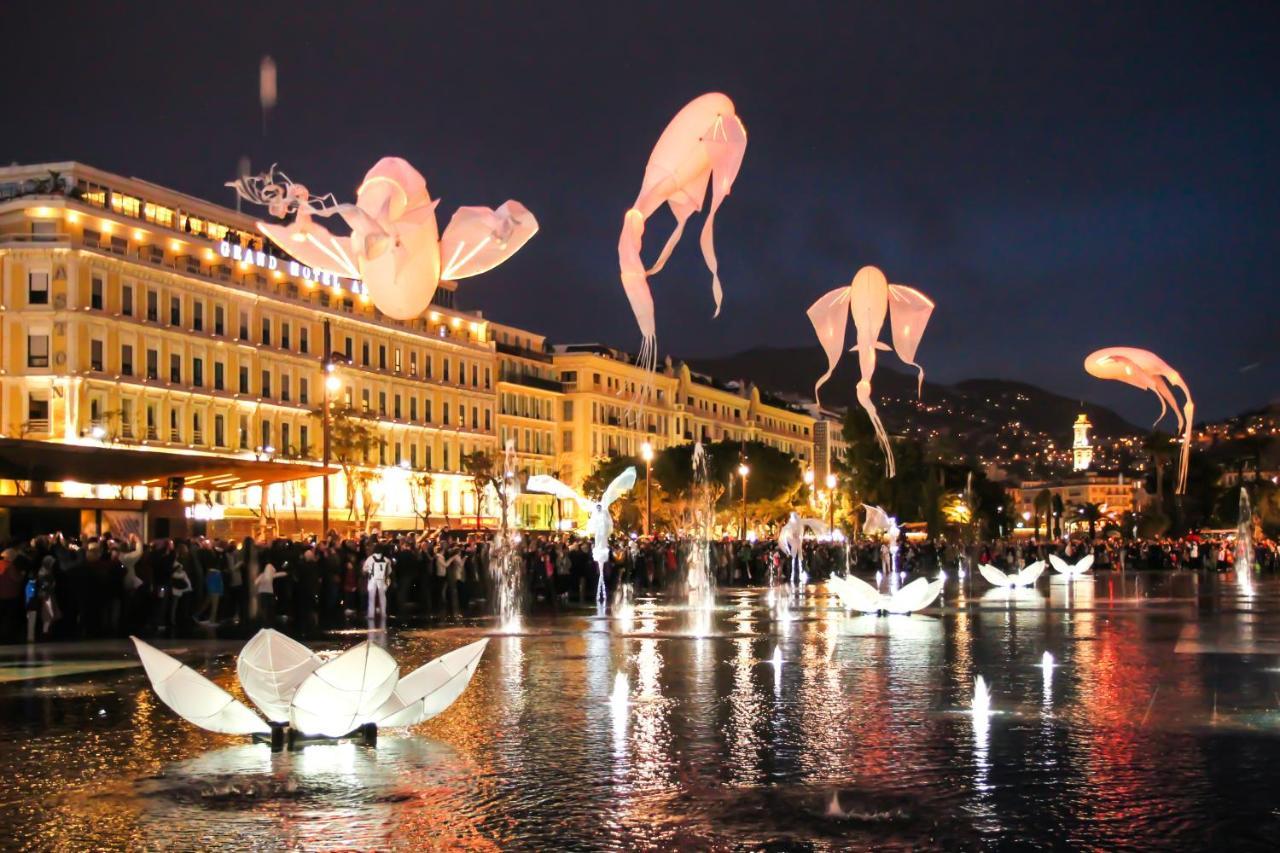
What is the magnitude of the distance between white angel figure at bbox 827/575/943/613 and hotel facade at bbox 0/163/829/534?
1299 centimetres

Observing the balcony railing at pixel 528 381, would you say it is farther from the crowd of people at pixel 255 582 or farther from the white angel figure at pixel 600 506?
the white angel figure at pixel 600 506

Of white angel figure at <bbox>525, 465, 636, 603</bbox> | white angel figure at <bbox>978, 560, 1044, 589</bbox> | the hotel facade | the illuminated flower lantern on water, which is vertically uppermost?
the hotel facade

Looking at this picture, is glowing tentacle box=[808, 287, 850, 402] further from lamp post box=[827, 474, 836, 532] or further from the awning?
lamp post box=[827, 474, 836, 532]

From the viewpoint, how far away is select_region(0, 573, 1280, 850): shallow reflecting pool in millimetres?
7742

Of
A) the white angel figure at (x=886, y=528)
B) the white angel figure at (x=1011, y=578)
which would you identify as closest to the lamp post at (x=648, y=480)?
the white angel figure at (x=886, y=528)

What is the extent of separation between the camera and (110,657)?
1820 cm

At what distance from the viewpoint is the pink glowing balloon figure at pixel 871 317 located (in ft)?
68.6

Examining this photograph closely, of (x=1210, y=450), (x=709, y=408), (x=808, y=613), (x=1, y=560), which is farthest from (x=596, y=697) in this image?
(x=709, y=408)

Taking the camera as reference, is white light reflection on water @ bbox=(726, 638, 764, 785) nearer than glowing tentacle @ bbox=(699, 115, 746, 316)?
Yes

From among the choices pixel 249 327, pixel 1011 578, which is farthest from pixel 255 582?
pixel 249 327

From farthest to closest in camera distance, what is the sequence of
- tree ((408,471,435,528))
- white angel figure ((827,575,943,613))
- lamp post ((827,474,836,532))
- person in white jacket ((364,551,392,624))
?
tree ((408,471,435,528)) < lamp post ((827,474,836,532)) < white angel figure ((827,575,943,613)) < person in white jacket ((364,551,392,624))

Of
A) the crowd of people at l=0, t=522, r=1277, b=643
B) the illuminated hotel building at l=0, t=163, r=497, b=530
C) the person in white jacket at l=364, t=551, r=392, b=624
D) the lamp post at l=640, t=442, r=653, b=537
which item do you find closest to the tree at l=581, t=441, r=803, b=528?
the illuminated hotel building at l=0, t=163, r=497, b=530

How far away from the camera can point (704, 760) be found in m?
9.90

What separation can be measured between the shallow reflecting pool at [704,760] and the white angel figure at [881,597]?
26.5ft
